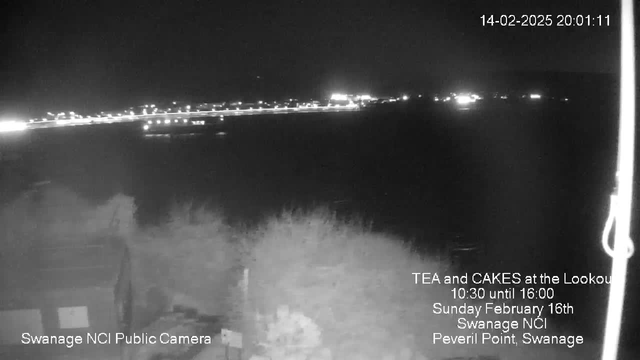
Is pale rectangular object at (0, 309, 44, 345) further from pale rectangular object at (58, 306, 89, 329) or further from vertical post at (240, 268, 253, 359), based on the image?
vertical post at (240, 268, 253, 359)

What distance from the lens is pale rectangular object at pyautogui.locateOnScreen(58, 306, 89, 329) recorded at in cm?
239

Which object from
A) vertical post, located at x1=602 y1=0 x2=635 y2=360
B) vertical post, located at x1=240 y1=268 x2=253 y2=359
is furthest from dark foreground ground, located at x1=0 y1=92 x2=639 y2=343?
vertical post, located at x1=240 y1=268 x2=253 y2=359

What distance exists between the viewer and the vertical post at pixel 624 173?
1820mm

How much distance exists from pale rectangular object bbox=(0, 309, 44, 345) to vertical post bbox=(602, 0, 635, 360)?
2.61 meters

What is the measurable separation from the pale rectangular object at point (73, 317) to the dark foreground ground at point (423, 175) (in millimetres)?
2229


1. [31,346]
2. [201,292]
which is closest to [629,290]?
[201,292]

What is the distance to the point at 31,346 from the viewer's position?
7.86 ft

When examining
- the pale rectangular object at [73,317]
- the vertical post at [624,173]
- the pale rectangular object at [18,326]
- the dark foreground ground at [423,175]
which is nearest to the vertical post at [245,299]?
the pale rectangular object at [73,317]

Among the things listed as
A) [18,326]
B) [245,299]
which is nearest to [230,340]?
[245,299]

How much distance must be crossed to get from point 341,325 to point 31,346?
1.59 m

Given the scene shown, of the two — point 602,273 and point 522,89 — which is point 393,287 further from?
point 522,89

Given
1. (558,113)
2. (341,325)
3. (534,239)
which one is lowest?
(341,325)

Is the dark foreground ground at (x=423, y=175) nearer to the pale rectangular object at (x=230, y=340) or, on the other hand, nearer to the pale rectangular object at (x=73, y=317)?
the pale rectangular object at (x=230, y=340)

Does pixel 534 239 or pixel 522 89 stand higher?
pixel 522 89
